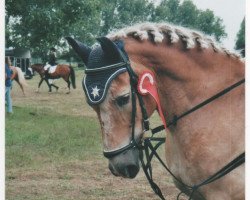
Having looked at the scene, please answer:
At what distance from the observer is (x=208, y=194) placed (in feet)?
9.32

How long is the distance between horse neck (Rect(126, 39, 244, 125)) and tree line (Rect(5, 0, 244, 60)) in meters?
0.61

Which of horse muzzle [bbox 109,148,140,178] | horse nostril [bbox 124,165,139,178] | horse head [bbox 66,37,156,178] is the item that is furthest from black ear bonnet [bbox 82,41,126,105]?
horse nostril [bbox 124,165,139,178]

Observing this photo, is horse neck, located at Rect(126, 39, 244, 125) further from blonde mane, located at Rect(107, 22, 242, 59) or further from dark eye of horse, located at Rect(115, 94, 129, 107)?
dark eye of horse, located at Rect(115, 94, 129, 107)

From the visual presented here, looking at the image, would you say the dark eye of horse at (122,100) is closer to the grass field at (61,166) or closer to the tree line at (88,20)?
the tree line at (88,20)

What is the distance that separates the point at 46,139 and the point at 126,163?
6729mm

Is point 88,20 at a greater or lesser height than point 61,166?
greater

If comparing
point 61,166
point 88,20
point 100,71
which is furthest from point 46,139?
point 100,71

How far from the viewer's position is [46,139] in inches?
361

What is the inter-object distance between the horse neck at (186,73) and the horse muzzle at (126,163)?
48cm

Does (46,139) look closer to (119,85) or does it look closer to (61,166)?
(61,166)

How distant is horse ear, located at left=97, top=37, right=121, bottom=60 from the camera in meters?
2.71

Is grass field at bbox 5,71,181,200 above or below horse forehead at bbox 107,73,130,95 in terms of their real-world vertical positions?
below

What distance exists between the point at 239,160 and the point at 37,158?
576cm
